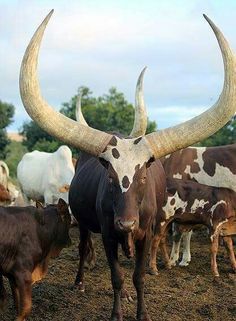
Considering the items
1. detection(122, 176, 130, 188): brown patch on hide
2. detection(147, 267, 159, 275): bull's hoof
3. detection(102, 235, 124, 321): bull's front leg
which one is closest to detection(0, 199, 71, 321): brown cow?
detection(102, 235, 124, 321): bull's front leg

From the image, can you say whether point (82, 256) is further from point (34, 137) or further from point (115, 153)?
point (34, 137)

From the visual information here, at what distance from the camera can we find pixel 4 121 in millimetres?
35500

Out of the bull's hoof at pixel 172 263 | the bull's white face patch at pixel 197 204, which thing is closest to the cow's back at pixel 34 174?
the bull's hoof at pixel 172 263

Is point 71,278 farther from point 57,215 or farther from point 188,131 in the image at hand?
point 188,131

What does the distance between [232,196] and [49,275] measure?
3049 millimetres

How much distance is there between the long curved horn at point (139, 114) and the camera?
25.8 feet

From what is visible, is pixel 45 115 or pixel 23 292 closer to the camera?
pixel 45 115

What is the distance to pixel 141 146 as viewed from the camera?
19.0ft

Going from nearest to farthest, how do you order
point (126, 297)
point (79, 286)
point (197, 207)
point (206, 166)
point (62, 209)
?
point (62, 209) < point (126, 297) < point (79, 286) < point (197, 207) < point (206, 166)

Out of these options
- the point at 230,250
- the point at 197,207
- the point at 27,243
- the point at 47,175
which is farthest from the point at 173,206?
the point at 47,175

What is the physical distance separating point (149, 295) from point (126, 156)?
235 cm

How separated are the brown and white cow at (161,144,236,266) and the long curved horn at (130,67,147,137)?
99.3 inches

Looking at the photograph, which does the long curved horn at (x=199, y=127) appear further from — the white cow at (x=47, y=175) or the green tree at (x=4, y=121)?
the green tree at (x=4, y=121)

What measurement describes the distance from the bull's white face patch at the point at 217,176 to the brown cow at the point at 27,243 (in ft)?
14.0
